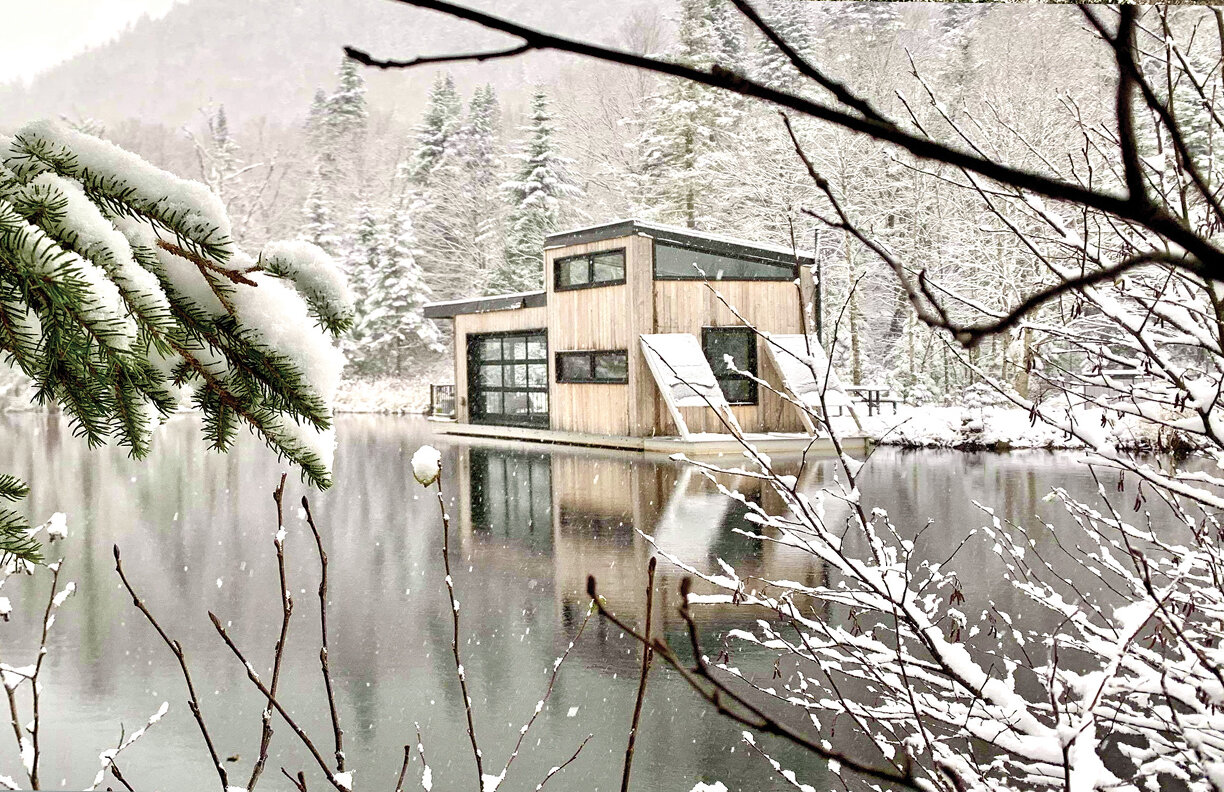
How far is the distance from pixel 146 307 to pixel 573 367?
1661 centimetres

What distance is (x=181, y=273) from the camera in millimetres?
1196

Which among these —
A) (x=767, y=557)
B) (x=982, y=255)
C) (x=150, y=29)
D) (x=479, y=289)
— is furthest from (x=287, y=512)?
(x=150, y=29)

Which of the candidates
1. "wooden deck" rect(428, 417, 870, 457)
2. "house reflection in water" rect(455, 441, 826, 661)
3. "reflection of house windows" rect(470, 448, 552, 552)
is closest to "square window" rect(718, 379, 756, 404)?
"wooden deck" rect(428, 417, 870, 457)

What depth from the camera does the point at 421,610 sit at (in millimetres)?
5859

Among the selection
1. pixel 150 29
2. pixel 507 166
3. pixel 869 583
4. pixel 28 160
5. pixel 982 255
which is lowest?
pixel 869 583

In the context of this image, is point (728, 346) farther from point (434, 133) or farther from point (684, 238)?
point (434, 133)

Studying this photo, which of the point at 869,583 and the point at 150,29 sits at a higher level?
the point at 150,29

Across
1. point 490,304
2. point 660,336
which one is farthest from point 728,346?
point 490,304

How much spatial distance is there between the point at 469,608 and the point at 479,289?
88.1 ft

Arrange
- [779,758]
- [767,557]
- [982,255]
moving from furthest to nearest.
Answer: [982,255] < [767,557] < [779,758]

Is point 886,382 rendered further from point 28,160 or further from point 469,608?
point 28,160

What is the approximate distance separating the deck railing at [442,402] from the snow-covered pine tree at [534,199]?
4.65 metres

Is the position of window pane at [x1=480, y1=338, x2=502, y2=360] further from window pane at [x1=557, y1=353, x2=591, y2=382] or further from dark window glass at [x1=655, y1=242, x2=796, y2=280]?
dark window glass at [x1=655, y1=242, x2=796, y2=280]

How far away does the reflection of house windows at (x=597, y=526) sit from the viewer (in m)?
7.90
